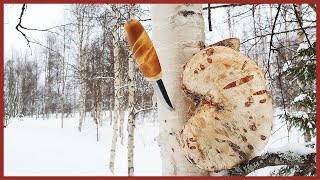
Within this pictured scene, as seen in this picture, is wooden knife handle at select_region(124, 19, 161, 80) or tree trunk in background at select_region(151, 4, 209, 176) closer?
wooden knife handle at select_region(124, 19, 161, 80)

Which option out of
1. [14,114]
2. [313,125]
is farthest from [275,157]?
[14,114]

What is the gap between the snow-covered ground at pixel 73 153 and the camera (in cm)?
813

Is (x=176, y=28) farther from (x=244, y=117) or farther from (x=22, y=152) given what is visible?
(x=22, y=152)

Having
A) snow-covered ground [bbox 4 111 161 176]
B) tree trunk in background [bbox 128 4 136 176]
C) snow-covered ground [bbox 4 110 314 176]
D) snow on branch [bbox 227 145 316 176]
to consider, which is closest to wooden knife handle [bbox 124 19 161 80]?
snow on branch [bbox 227 145 316 176]

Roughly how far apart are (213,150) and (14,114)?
1944 cm

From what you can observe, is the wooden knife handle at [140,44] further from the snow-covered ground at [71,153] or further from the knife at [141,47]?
the snow-covered ground at [71,153]

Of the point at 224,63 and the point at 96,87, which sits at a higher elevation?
the point at 96,87

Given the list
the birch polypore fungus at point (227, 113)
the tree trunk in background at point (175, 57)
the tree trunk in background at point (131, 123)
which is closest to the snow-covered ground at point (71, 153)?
the tree trunk in background at point (131, 123)

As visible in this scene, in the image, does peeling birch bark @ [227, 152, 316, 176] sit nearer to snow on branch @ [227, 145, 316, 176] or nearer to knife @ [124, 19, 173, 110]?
snow on branch @ [227, 145, 316, 176]

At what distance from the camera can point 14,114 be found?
60.0 feet

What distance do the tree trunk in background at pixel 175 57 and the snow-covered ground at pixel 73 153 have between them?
242 inches

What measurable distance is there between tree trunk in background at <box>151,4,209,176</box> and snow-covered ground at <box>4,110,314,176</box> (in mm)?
6136

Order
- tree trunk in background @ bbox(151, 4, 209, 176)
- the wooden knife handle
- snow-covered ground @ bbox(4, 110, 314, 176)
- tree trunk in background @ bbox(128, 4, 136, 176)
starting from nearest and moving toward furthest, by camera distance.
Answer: the wooden knife handle
tree trunk in background @ bbox(151, 4, 209, 176)
tree trunk in background @ bbox(128, 4, 136, 176)
snow-covered ground @ bbox(4, 110, 314, 176)

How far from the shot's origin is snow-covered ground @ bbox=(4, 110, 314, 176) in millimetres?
8133
